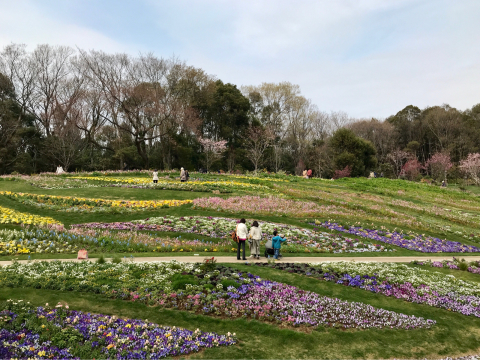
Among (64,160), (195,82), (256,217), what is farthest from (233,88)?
(256,217)

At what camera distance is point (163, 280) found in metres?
8.77

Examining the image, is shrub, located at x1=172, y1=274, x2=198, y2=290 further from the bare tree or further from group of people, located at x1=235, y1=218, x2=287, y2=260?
the bare tree

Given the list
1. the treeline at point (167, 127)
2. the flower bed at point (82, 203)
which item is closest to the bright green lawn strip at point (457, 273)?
the flower bed at point (82, 203)

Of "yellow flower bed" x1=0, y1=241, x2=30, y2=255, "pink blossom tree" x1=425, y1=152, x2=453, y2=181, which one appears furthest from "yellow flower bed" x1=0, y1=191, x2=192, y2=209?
"pink blossom tree" x1=425, y1=152, x2=453, y2=181

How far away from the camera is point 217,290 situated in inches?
331

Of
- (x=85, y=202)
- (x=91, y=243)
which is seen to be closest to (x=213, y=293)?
(x=91, y=243)

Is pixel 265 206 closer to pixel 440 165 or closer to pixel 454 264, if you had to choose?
pixel 454 264

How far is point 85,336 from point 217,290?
131 inches

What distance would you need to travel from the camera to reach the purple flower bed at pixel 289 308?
7.49 m

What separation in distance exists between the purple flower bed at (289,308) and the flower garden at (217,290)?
0.03 meters

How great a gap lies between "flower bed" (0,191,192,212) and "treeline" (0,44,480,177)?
2208cm

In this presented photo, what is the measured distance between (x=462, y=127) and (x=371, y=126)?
1690cm

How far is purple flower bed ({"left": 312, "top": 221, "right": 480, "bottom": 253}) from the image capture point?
1560 cm

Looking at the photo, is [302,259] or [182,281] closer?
[182,281]
